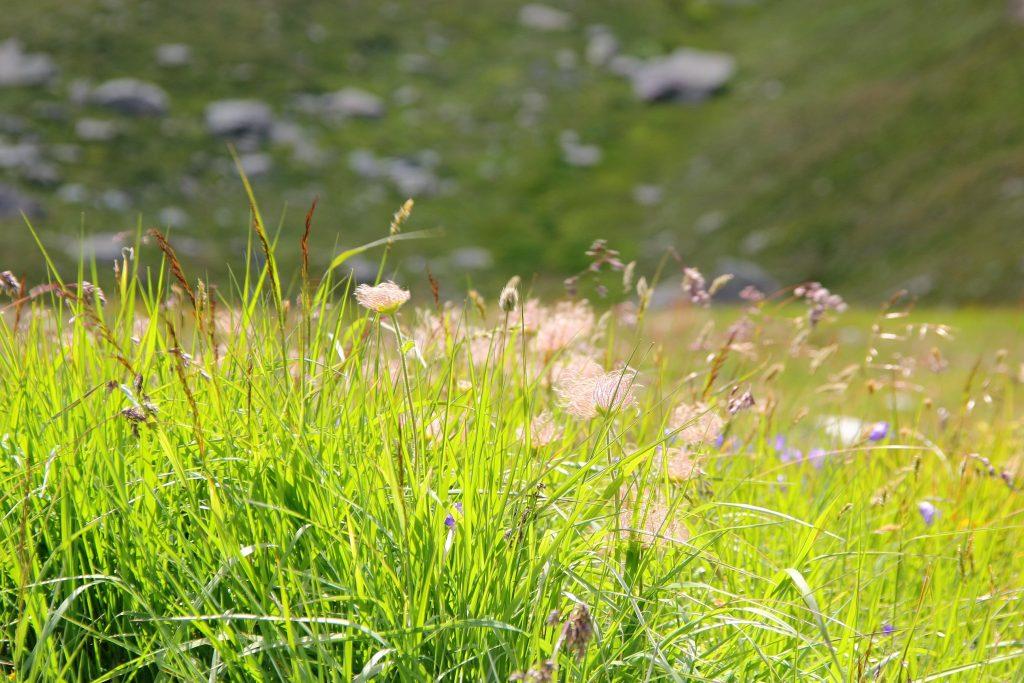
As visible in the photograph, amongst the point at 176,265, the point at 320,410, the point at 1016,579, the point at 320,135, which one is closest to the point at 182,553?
the point at 320,410

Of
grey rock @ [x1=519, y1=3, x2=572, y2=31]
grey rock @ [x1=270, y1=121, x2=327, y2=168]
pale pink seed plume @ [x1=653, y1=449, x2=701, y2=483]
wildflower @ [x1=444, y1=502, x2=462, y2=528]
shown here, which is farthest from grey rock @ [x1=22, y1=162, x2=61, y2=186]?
wildflower @ [x1=444, y1=502, x2=462, y2=528]

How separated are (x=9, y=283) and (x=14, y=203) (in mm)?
38719

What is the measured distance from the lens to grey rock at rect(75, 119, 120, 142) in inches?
1610

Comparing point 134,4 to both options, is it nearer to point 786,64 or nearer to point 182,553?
point 786,64

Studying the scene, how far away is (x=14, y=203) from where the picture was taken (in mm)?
36438

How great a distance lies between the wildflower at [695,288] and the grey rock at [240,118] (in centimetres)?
4339

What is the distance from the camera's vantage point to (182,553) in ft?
7.52

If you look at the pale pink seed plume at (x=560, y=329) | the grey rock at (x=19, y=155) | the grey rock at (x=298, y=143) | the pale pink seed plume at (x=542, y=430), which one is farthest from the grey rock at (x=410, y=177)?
the pale pink seed plume at (x=542, y=430)

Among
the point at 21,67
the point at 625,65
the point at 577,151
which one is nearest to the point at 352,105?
the point at 577,151

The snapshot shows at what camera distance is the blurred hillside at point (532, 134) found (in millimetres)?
38062

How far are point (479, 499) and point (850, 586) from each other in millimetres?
1508

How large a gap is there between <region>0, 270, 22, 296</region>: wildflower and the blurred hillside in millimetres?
32812

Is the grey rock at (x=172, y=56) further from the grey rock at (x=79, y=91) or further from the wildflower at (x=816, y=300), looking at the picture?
the wildflower at (x=816, y=300)

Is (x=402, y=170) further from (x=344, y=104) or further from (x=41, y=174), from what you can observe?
(x=41, y=174)
